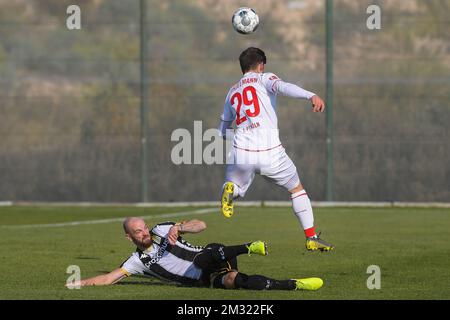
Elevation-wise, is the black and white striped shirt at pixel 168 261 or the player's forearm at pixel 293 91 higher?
the player's forearm at pixel 293 91

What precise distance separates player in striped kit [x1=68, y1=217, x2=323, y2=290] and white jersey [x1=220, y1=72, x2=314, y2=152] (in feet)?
Answer: 7.14

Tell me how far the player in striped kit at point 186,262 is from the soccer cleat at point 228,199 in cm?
146

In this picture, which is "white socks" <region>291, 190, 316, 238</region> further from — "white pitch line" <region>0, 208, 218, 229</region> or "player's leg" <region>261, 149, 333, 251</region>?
"white pitch line" <region>0, 208, 218, 229</region>

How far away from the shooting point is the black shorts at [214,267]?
41.1 ft

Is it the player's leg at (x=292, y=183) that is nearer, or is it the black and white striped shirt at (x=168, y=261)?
the black and white striped shirt at (x=168, y=261)

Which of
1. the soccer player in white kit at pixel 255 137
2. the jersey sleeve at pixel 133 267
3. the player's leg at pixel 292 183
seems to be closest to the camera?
the jersey sleeve at pixel 133 267

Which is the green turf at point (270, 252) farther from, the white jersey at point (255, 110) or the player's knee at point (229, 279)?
the white jersey at point (255, 110)

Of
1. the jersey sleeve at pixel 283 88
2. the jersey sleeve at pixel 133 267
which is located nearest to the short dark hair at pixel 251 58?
the jersey sleeve at pixel 283 88

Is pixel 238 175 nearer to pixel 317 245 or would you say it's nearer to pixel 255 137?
pixel 255 137

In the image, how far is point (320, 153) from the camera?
2634cm

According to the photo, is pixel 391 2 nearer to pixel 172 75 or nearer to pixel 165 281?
pixel 172 75

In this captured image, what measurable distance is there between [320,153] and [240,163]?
11880 mm

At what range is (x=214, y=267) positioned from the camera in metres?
12.7
